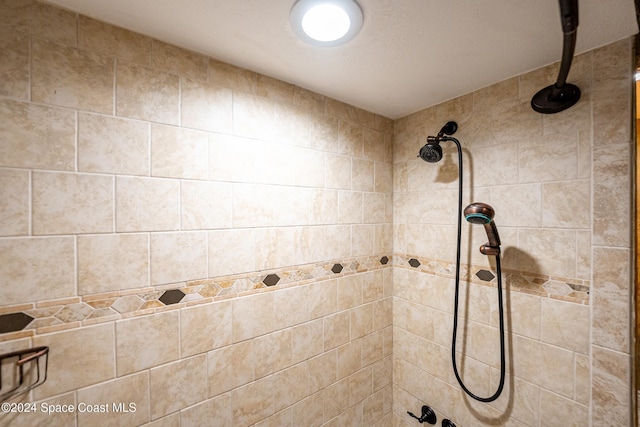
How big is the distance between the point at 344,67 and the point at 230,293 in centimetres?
106

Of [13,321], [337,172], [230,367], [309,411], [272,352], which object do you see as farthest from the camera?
[337,172]

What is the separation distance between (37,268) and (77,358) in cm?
29

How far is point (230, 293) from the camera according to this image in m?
0.99

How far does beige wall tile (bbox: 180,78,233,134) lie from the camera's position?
→ 906 mm

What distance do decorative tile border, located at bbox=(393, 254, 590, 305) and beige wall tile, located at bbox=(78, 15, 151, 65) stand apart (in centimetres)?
159

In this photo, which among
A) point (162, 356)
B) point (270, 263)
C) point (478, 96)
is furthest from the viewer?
point (478, 96)

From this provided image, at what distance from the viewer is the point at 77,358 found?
2.39 feet

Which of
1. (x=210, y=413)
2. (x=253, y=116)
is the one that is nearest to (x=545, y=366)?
(x=210, y=413)

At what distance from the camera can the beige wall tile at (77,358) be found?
697 millimetres

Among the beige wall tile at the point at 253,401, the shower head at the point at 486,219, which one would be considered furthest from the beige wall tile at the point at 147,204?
the shower head at the point at 486,219

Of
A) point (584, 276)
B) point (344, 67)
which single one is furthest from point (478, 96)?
point (584, 276)

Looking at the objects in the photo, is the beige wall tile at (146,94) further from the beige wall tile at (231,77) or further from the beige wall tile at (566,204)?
the beige wall tile at (566,204)

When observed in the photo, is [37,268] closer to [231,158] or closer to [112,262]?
[112,262]

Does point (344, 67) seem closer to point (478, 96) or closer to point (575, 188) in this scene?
point (478, 96)
